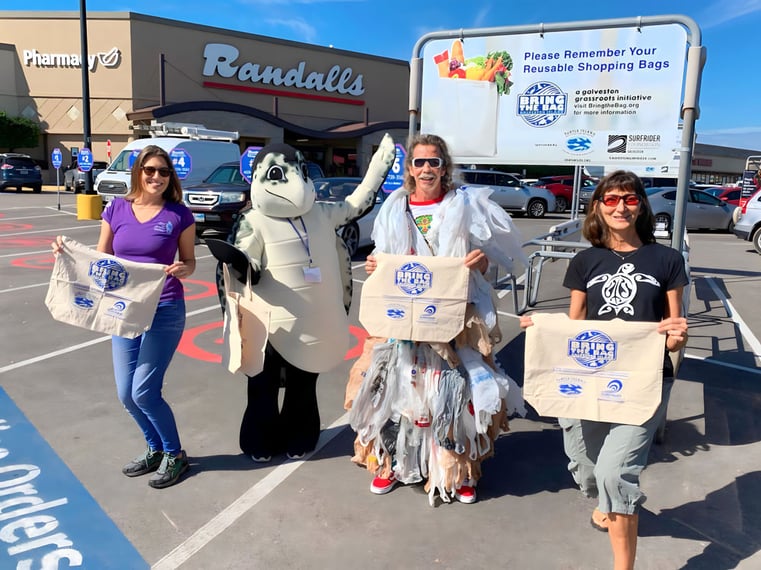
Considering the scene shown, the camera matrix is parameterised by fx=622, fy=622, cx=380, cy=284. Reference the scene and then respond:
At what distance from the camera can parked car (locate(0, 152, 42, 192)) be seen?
27000 mm

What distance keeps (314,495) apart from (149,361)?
1139 millimetres

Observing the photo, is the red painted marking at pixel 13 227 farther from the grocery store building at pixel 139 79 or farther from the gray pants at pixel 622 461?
the grocery store building at pixel 139 79

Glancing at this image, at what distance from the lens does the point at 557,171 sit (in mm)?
45281

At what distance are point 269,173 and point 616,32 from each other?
296 centimetres

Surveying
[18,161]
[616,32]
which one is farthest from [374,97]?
[616,32]

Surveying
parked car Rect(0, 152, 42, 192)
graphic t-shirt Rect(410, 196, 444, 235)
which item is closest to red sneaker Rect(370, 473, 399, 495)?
graphic t-shirt Rect(410, 196, 444, 235)

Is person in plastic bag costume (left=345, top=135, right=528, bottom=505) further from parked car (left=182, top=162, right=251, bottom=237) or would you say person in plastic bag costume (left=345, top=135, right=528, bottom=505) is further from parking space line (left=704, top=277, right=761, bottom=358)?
parked car (left=182, top=162, right=251, bottom=237)

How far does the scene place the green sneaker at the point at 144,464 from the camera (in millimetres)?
3533

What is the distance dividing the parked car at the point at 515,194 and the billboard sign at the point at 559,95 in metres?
16.9

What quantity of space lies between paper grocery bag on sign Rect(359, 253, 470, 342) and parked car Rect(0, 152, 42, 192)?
2917 cm

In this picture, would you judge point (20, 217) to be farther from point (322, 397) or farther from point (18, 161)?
point (322, 397)

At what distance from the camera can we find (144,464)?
140 inches

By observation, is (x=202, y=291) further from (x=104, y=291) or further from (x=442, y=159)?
(x=442, y=159)

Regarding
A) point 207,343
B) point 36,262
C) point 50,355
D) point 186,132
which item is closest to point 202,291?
point 207,343
